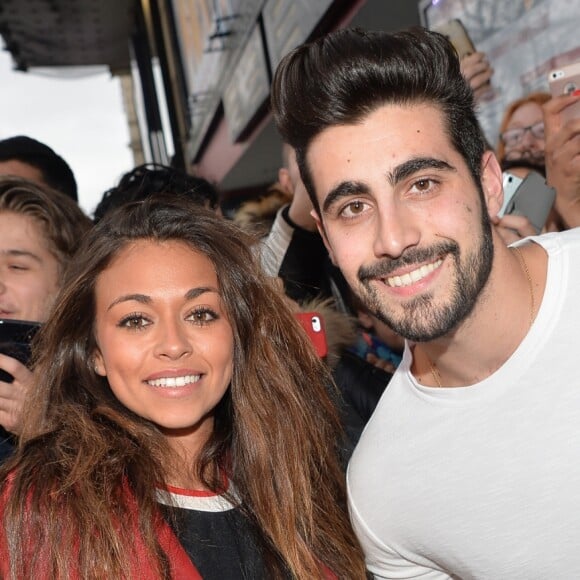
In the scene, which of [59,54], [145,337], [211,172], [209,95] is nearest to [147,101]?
[59,54]

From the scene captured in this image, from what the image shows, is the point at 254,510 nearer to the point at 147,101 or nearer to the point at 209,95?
the point at 209,95

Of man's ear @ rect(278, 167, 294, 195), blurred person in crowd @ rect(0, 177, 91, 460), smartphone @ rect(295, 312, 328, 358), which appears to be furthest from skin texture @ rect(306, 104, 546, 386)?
man's ear @ rect(278, 167, 294, 195)

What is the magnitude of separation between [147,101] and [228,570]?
36.2 ft

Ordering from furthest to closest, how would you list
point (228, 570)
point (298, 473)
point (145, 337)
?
1. point (298, 473)
2. point (145, 337)
3. point (228, 570)

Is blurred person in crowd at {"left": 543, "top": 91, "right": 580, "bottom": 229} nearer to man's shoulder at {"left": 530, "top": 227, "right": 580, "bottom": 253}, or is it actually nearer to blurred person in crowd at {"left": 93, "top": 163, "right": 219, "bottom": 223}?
man's shoulder at {"left": 530, "top": 227, "right": 580, "bottom": 253}

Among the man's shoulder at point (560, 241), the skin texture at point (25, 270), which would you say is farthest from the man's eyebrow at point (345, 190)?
the skin texture at point (25, 270)

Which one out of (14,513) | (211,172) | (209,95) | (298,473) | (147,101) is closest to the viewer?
(14,513)

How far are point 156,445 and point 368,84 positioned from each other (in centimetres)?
88

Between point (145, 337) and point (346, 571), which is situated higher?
point (145, 337)

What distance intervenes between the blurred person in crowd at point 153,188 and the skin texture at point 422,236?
0.83 m

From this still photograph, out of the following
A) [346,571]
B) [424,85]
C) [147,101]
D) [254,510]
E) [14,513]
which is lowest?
[346,571]

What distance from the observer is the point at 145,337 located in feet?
5.60

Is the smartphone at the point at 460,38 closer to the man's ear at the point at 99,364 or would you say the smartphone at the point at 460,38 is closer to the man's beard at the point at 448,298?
the man's beard at the point at 448,298

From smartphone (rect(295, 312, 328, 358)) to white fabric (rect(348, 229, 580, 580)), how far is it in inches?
16.5
